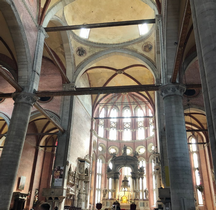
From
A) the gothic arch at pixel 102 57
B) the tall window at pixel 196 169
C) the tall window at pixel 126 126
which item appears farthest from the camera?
the tall window at pixel 126 126

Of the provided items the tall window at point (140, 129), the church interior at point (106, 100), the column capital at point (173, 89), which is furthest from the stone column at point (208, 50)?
the tall window at point (140, 129)

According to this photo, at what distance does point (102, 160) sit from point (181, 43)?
917 inches

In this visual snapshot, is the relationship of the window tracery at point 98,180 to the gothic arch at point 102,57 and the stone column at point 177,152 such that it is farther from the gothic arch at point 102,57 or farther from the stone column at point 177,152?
the stone column at point 177,152

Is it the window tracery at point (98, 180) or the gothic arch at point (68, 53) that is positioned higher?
the gothic arch at point (68, 53)

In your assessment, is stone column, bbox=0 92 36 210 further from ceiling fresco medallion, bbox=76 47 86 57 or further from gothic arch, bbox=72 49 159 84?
ceiling fresco medallion, bbox=76 47 86 57

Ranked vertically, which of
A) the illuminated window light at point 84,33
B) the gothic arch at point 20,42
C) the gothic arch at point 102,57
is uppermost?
the illuminated window light at point 84,33

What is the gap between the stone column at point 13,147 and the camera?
10.1 meters

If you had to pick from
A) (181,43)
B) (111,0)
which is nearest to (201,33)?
(181,43)

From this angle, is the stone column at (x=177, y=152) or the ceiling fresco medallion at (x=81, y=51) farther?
the ceiling fresco medallion at (x=81, y=51)

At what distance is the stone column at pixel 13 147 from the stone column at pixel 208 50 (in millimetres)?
8951

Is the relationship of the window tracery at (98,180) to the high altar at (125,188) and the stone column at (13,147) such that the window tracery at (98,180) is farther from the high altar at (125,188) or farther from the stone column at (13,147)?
the stone column at (13,147)

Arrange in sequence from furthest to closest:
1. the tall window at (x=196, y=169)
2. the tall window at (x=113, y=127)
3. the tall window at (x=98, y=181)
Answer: the tall window at (x=113, y=127), the tall window at (x=98, y=181), the tall window at (x=196, y=169)

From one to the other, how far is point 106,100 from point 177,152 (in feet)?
71.2

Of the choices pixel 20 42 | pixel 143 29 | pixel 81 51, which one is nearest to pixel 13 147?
pixel 20 42
